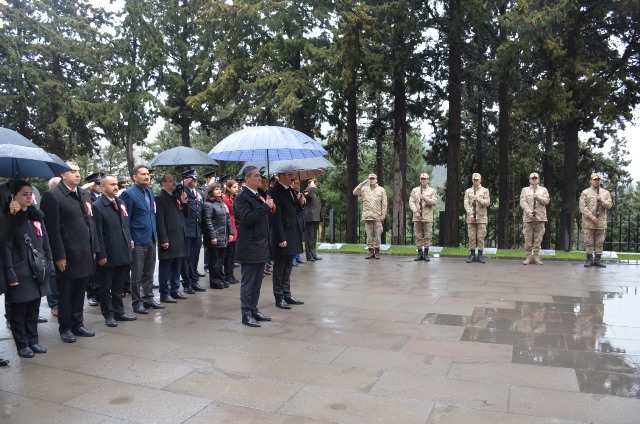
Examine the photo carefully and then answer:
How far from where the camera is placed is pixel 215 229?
361 inches

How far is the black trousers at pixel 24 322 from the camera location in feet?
17.5

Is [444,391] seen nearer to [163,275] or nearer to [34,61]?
[163,275]

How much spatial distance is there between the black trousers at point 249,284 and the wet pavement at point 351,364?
268 millimetres

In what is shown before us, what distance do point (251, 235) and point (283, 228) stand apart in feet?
2.62

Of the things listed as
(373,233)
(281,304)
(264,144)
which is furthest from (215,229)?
(373,233)

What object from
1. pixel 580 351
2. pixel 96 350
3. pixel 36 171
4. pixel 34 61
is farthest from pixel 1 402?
pixel 34 61

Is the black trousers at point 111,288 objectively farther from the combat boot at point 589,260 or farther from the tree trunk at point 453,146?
the tree trunk at point 453,146

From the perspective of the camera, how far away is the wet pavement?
13.2 ft

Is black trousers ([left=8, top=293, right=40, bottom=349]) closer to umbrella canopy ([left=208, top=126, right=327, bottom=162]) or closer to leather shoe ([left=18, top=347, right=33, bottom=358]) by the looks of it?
leather shoe ([left=18, top=347, right=33, bottom=358])

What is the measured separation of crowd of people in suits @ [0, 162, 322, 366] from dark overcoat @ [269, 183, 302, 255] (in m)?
0.01

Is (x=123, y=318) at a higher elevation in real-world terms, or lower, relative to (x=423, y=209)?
lower

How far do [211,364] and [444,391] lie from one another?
2.20m

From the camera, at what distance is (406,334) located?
6.18m

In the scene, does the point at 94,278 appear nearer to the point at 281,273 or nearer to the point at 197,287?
the point at 197,287
